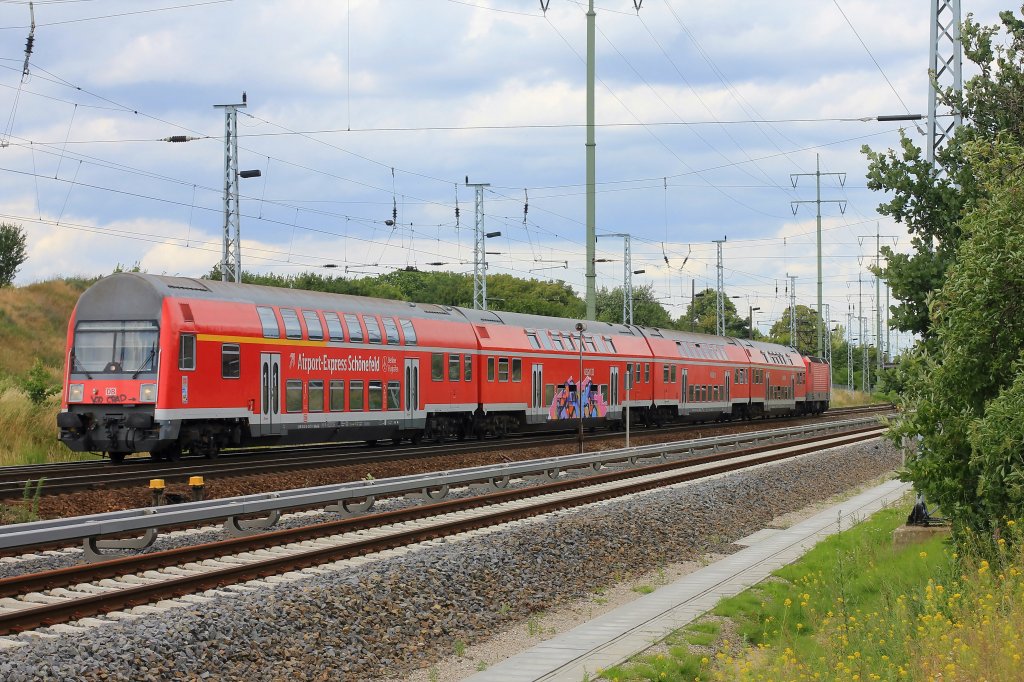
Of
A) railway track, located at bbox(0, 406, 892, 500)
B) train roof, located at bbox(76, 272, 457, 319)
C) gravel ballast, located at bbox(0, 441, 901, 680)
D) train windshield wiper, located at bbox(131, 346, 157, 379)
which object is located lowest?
gravel ballast, located at bbox(0, 441, 901, 680)

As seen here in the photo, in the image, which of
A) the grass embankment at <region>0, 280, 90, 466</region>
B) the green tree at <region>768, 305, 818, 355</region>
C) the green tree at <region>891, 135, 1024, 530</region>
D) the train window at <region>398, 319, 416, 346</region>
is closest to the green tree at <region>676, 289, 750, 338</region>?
the green tree at <region>768, 305, 818, 355</region>

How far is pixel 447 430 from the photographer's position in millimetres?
35438

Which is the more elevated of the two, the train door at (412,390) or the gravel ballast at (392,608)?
the train door at (412,390)

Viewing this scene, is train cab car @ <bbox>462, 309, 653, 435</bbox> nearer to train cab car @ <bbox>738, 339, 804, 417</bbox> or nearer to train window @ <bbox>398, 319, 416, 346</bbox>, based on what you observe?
train window @ <bbox>398, 319, 416, 346</bbox>

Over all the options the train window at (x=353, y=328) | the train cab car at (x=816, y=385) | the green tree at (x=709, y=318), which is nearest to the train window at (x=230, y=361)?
the train window at (x=353, y=328)

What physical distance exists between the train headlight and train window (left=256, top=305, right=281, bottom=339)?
4096 mm

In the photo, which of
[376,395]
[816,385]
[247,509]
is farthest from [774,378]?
[247,509]

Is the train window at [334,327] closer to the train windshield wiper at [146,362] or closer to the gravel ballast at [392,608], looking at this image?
the train windshield wiper at [146,362]

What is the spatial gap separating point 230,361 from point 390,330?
6772mm

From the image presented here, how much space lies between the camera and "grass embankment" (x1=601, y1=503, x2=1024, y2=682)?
805 centimetres

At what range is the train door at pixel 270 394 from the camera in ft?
87.4

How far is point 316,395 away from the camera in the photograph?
28.4m

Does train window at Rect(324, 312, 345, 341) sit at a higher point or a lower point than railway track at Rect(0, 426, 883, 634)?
higher

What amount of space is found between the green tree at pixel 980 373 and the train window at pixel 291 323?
18.0m
